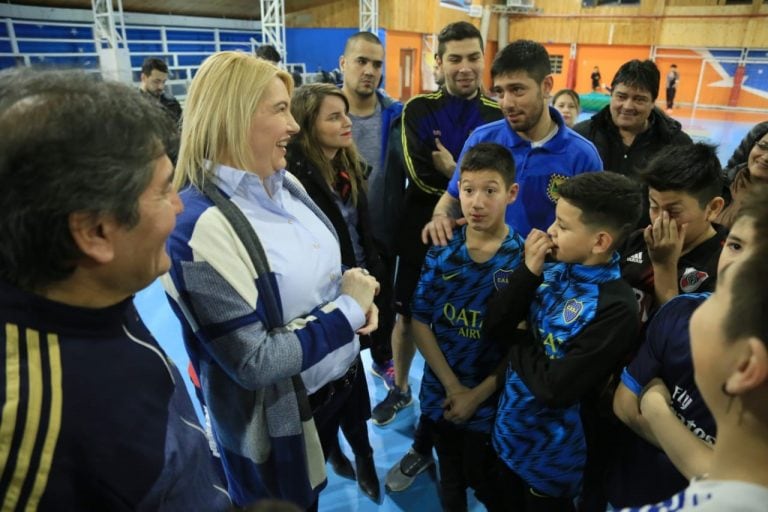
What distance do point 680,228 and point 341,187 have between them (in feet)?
4.84

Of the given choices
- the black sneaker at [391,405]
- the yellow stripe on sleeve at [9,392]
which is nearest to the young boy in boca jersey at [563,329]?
the black sneaker at [391,405]

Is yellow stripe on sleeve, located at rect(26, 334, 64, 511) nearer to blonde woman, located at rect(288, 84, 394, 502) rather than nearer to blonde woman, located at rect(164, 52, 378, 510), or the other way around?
blonde woman, located at rect(164, 52, 378, 510)

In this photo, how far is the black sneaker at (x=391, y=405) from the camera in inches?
110

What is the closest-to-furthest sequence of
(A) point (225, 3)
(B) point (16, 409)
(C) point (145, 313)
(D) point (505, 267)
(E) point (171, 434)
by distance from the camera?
1. (B) point (16, 409)
2. (E) point (171, 434)
3. (D) point (505, 267)
4. (C) point (145, 313)
5. (A) point (225, 3)

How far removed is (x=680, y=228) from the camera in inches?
64.7

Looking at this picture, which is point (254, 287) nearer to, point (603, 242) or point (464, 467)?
point (603, 242)

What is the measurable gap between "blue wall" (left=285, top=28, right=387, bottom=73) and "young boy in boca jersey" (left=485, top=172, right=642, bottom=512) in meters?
15.8

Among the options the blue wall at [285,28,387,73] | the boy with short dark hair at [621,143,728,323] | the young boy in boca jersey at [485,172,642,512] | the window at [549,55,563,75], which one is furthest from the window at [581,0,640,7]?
the young boy in boca jersey at [485,172,642,512]

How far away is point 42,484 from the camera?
2.24 feet

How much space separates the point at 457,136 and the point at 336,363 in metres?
1.71

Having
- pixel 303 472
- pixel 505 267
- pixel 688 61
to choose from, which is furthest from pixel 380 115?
pixel 688 61

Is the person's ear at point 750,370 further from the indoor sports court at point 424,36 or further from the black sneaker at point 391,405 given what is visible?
the indoor sports court at point 424,36

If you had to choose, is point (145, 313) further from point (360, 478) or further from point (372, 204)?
point (360, 478)

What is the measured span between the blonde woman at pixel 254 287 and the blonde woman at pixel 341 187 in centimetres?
52
